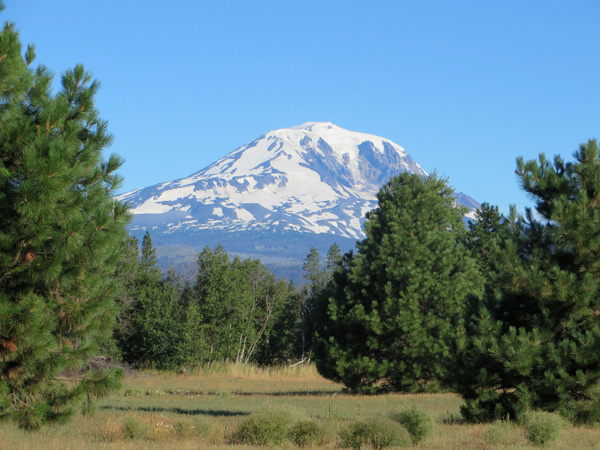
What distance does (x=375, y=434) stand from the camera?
1104cm

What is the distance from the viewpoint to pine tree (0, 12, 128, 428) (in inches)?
367

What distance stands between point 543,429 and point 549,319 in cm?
299

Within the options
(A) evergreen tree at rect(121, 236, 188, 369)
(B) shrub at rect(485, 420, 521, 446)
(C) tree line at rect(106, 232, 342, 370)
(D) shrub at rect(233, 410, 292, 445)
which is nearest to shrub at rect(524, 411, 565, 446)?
(B) shrub at rect(485, 420, 521, 446)

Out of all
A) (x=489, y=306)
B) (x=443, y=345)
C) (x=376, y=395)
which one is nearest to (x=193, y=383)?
(x=376, y=395)

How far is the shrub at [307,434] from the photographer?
11359mm

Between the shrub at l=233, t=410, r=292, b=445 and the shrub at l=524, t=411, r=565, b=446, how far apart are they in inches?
162

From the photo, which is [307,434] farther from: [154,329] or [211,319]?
[211,319]

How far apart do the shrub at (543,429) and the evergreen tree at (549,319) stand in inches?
65.2

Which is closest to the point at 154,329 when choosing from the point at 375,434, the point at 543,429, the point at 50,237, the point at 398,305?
the point at 398,305

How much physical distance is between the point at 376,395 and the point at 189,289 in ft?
79.6

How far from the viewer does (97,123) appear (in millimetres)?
11453

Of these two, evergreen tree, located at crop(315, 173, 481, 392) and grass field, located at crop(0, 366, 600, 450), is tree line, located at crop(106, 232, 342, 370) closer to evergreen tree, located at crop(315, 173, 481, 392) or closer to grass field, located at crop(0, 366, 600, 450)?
evergreen tree, located at crop(315, 173, 481, 392)

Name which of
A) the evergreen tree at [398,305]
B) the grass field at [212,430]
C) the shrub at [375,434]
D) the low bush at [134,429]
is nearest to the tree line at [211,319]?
the evergreen tree at [398,305]

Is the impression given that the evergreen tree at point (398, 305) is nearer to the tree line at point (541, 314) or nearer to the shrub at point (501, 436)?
the tree line at point (541, 314)
